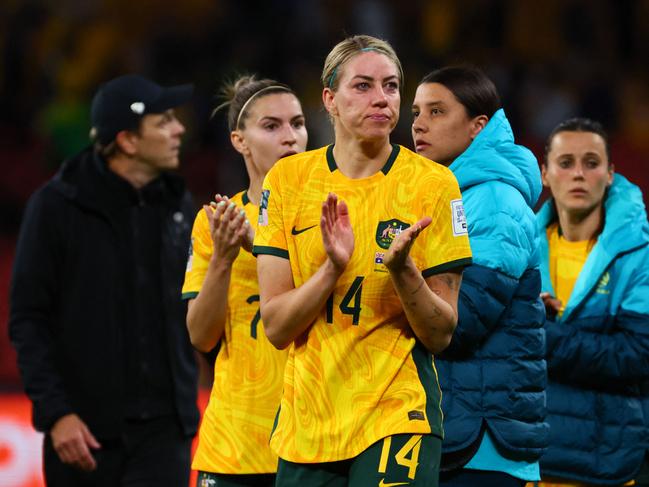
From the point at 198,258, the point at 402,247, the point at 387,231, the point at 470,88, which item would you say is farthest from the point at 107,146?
the point at 402,247

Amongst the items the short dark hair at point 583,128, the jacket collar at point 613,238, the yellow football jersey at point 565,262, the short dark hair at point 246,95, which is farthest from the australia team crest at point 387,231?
the short dark hair at point 583,128

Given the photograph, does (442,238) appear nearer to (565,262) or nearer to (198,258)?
(198,258)

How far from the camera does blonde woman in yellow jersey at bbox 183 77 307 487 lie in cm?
419

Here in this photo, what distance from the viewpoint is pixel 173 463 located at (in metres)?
5.23

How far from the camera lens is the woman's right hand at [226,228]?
4023mm

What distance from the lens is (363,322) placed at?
3.42m

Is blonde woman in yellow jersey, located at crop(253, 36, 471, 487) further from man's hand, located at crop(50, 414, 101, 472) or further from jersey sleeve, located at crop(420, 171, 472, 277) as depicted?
man's hand, located at crop(50, 414, 101, 472)

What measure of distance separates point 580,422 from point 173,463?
5.90ft

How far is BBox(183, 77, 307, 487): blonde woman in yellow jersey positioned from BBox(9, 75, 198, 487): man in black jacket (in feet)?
3.03

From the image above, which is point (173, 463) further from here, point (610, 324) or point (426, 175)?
point (426, 175)

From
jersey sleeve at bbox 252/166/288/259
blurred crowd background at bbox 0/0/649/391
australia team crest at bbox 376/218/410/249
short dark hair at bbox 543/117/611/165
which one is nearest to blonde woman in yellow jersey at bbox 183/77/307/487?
jersey sleeve at bbox 252/166/288/259

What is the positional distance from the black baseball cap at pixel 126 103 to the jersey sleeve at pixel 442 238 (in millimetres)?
2451

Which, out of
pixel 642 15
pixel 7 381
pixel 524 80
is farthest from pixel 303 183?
pixel 642 15

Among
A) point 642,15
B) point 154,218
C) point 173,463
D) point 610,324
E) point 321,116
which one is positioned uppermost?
point 642,15
